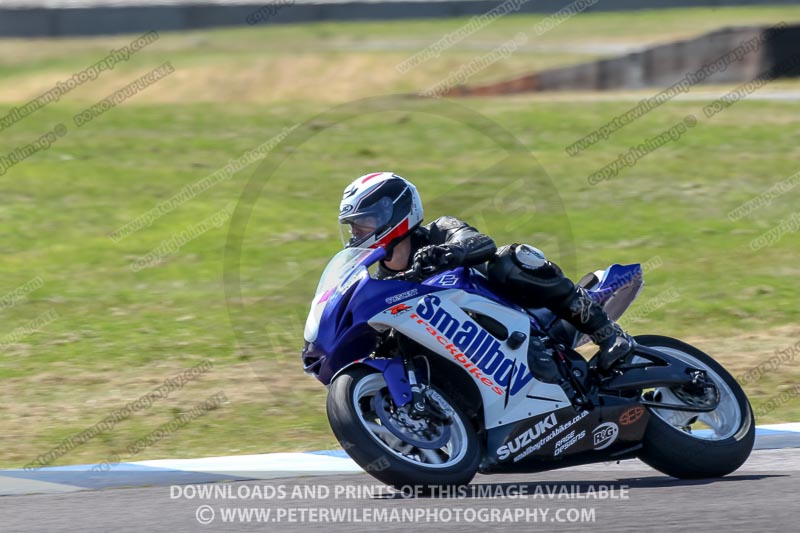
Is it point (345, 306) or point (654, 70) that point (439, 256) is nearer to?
point (345, 306)

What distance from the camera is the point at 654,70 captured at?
23016 millimetres

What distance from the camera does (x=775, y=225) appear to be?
45.3 feet

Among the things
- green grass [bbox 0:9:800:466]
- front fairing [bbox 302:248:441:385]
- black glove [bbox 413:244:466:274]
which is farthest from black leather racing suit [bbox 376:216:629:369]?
green grass [bbox 0:9:800:466]

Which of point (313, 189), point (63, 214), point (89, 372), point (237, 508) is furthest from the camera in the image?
point (313, 189)

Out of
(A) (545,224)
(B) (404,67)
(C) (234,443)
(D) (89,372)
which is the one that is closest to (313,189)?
(A) (545,224)

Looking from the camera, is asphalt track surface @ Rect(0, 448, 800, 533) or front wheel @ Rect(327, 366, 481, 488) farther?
front wheel @ Rect(327, 366, 481, 488)

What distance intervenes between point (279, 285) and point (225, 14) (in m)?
23.8

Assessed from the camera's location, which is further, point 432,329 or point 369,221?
point 369,221

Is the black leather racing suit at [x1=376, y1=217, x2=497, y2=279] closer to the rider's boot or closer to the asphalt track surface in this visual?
the rider's boot

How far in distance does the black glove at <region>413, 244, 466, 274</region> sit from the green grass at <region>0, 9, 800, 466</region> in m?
1.89

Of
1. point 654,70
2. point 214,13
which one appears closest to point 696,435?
point 654,70

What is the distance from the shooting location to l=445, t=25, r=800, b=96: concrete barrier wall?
2241cm

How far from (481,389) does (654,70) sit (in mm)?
17928

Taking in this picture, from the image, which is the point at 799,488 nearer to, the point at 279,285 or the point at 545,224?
the point at 279,285
